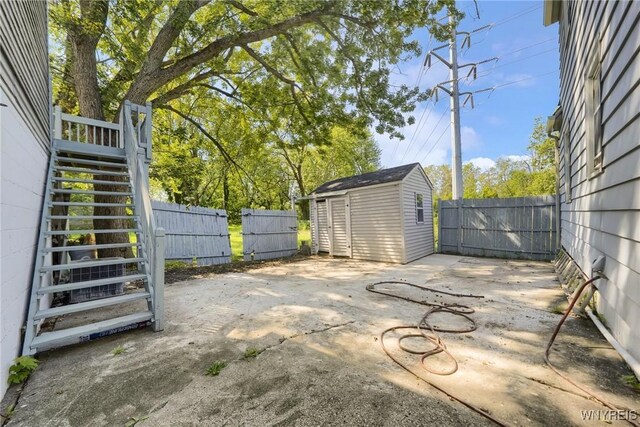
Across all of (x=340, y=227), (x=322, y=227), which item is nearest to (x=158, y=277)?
(x=340, y=227)

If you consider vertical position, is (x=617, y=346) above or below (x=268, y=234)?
below

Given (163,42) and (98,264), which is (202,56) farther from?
(98,264)

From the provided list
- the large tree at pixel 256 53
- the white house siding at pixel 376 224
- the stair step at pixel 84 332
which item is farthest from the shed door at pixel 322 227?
the stair step at pixel 84 332

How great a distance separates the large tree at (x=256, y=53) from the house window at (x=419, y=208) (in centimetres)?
248

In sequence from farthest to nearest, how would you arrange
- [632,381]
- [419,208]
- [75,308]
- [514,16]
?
[514,16] < [419,208] < [75,308] < [632,381]

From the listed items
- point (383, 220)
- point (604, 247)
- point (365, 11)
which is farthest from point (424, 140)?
point (604, 247)

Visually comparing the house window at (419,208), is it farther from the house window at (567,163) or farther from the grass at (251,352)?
the grass at (251,352)

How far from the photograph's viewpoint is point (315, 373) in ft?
7.07

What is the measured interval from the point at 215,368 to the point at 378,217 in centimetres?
677

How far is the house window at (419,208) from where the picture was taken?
8.73 m

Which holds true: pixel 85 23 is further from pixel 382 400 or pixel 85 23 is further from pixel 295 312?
pixel 382 400

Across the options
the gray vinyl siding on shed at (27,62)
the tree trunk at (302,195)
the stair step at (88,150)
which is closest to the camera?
the gray vinyl siding on shed at (27,62)

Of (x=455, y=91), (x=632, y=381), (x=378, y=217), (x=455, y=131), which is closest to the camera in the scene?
(x=632, y=381)

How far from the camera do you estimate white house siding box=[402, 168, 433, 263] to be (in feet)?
26.0
